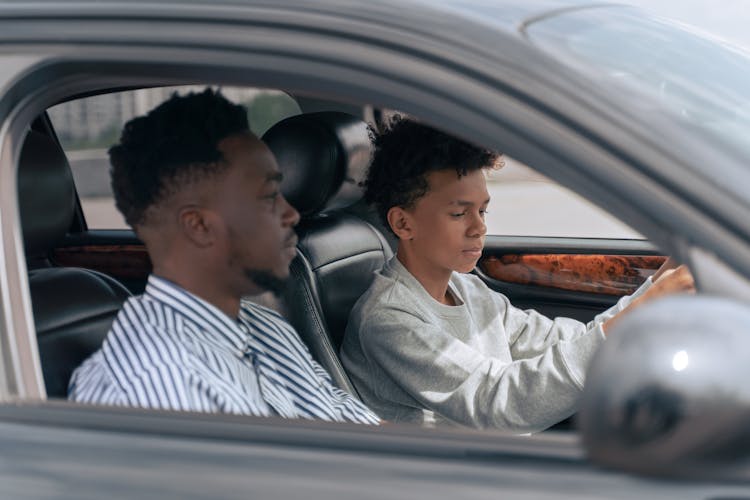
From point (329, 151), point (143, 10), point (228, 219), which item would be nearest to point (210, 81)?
point (143, 10)

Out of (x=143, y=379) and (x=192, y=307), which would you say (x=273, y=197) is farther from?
(x=143, y=379)

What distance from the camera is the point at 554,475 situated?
1.16 metres

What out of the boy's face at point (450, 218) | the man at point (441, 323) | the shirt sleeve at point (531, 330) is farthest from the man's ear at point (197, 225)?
the shirt sleeve at point (531, 330)

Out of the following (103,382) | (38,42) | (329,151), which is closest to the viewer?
(38,42)

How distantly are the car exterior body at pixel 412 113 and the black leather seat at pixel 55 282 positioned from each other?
383 millimetres

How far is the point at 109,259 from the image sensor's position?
3404 mm

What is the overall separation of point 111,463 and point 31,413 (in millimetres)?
157

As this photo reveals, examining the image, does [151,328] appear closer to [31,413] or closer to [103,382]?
[103,382]

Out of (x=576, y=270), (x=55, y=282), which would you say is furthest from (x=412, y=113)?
(x=576, y=270)

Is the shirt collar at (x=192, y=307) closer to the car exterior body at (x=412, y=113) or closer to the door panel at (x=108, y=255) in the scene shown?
the car exterior body at (x=412, y=113)

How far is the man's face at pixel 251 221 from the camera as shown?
5.54ft

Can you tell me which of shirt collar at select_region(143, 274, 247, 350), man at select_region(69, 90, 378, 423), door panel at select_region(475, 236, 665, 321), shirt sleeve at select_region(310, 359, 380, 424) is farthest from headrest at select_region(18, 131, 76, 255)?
door panel at select_region(475, 236, 665, 321)

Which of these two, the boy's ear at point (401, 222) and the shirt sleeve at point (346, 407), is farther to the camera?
the boy's ear at point (401, 222)

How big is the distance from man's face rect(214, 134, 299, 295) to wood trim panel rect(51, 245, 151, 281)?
159 centimetres
